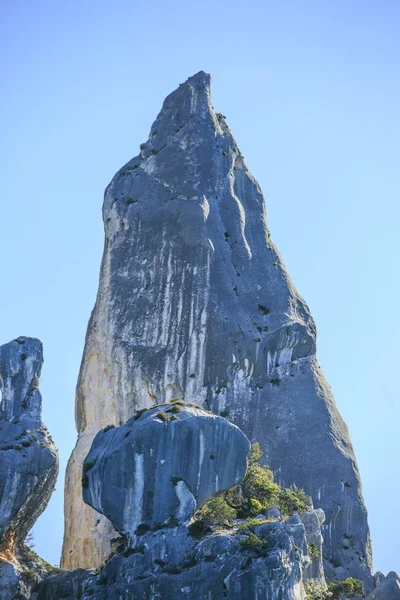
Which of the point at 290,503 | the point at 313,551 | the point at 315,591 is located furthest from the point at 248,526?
the point at 290,503

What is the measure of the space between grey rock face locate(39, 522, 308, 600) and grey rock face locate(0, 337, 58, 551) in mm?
7574

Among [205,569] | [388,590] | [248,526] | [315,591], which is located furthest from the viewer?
[388,590]

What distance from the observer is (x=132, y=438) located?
78188mm

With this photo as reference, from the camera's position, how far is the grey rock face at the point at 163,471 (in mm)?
77500

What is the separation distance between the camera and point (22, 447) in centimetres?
8406

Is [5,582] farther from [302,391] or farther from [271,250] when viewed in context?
[271,250]

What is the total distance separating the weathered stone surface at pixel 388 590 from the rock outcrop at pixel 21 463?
18.1 meters

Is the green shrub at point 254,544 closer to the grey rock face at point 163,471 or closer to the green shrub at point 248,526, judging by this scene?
the green shrub at point 248,526

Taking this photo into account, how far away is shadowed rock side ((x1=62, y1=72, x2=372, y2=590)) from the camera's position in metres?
94.9

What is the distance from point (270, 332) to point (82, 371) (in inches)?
Answer: 495

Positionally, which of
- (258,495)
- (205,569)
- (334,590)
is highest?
(258,495)

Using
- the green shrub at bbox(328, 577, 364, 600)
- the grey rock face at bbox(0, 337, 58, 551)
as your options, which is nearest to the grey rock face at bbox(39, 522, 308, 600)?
the green shrub at bbox(328, 577, 364, 600)

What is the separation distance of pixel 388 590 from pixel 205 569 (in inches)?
544

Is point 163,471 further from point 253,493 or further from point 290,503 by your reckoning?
point 290,503
